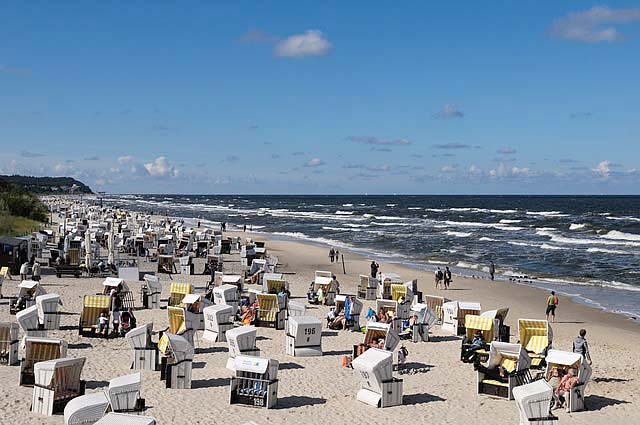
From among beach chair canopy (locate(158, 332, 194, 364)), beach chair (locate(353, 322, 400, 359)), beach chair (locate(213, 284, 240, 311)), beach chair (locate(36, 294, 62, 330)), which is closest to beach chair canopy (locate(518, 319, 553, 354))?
beach chair (locate(353, 322, 400, 359))

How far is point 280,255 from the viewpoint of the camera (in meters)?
40.6

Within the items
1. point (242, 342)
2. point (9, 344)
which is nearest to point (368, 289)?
point (242, 342)

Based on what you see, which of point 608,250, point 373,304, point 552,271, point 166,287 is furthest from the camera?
point 608,250

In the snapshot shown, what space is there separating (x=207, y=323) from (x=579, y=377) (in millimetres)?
8500

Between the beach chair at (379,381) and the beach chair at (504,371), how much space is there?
1.84m

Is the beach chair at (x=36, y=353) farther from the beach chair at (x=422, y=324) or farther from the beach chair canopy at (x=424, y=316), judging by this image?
the beach chair canopy at (x=424, y=316)

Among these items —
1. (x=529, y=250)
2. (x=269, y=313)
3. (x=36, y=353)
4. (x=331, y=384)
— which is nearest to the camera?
(x=36, y=353)

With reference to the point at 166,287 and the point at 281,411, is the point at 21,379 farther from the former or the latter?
the point at 166,287

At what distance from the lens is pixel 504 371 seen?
1221 cm

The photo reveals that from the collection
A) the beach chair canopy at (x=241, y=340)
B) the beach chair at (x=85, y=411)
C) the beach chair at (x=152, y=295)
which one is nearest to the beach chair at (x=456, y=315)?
the beach chair canopy at (x=241, y=340)

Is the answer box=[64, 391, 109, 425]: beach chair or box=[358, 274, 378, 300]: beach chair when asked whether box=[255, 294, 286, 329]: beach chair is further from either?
box=[64, 391, 109, 425]: beach chair

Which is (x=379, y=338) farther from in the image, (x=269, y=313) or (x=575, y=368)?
(x=269, y=313)

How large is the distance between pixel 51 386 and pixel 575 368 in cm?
864

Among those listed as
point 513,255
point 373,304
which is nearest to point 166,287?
point 373,304
